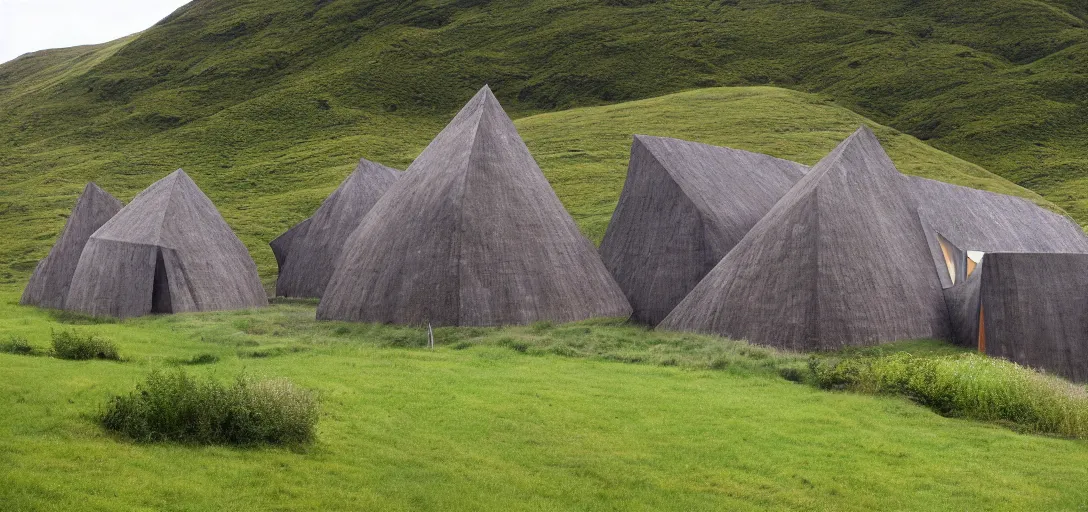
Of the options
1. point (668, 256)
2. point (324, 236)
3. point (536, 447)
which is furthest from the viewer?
point (324, 236)

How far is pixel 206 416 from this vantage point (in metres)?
11.9

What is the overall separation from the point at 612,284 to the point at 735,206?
5969 millimetres

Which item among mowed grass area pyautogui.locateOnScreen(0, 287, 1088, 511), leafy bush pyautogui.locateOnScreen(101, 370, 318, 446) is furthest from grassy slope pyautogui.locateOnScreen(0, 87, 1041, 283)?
leafy bush pyautogui.locateOnScreen(101, 370, 318, 446)

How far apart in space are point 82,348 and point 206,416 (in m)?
9.09

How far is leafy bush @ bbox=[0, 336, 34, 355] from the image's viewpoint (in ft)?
64.5

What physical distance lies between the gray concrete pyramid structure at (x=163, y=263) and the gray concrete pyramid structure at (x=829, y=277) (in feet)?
56.2

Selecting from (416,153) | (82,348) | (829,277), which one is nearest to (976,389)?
(829,277)

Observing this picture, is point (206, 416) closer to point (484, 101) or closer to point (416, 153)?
point (484, 101)

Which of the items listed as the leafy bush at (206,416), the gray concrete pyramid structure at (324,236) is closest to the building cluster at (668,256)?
the gray concrete pyramid structure at (324,236)

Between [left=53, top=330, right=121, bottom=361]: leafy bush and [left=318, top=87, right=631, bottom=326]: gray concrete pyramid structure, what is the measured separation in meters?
8.36

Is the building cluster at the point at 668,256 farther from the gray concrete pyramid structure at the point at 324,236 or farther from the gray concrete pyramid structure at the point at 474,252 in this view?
the gray concrete pyramid structure at the point at 324,236

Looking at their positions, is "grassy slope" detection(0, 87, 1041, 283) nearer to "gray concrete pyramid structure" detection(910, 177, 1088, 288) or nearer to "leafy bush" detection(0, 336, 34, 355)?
"gray concrete pyramid structure" detection(910, 177, 1088, 288)

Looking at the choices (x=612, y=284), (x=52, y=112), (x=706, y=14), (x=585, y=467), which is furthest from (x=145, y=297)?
(x=706, y=14)

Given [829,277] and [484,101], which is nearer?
[829,277]
